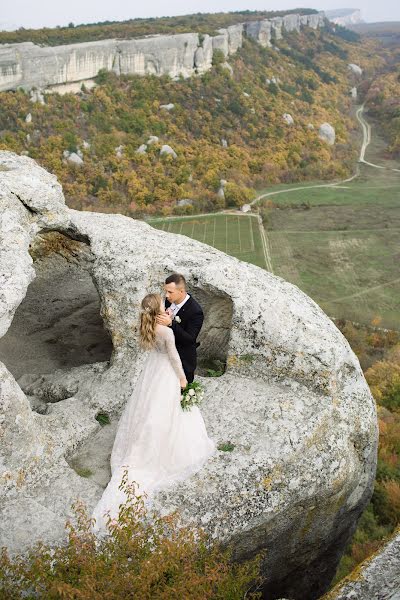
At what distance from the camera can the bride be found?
339 inches

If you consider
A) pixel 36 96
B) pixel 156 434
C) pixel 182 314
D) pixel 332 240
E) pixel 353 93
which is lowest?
pixel 332 240

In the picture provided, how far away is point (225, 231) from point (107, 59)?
3250 centimetres

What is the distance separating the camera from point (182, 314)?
9.28 meters

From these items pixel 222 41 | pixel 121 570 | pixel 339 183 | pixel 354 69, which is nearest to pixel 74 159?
pixel 339 183

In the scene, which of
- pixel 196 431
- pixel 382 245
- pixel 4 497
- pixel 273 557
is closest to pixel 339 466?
pixel 273 557

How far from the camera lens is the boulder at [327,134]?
88731mm

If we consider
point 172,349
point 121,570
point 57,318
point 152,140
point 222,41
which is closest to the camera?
point 121,570

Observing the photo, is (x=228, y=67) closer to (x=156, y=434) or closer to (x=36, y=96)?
(x=36, y=96)

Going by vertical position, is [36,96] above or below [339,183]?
above

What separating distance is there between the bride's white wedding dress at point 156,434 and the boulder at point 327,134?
85855mm

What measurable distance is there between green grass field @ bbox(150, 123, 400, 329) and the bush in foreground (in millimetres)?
35048

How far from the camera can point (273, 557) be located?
33.6 ft

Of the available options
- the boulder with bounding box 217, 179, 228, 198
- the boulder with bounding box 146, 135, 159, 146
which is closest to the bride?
the boulder with bounding box 217, 179, 228, 198

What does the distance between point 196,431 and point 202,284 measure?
12.3ft
